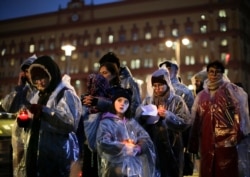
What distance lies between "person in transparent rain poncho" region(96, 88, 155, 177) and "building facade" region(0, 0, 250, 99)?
57267 mm

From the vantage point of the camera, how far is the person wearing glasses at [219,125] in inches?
221

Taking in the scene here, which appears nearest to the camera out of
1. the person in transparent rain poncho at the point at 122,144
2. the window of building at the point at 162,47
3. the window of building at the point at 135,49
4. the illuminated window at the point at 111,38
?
the person in transparent rain poncho at the point at 122,144

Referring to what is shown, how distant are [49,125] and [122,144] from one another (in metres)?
0.85

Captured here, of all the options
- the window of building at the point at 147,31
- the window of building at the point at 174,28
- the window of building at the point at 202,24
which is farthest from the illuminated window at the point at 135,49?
the window of building at the point at 202,24

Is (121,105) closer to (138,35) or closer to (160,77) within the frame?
(160,77)

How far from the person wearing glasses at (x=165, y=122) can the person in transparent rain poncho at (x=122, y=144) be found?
0.50m

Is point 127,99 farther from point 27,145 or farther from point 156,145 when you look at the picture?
point 27,145

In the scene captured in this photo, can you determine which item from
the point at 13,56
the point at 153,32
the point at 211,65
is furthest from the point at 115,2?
the point at 211,65

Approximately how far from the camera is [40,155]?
416cm

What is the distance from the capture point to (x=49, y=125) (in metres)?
4.17

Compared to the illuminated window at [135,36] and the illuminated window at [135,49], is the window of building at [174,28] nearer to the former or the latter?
the illuminated window at [135,36]

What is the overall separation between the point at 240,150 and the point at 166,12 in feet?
217

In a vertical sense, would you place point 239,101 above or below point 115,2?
below

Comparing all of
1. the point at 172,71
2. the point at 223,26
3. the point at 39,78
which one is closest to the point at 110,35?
the point at 223,26
